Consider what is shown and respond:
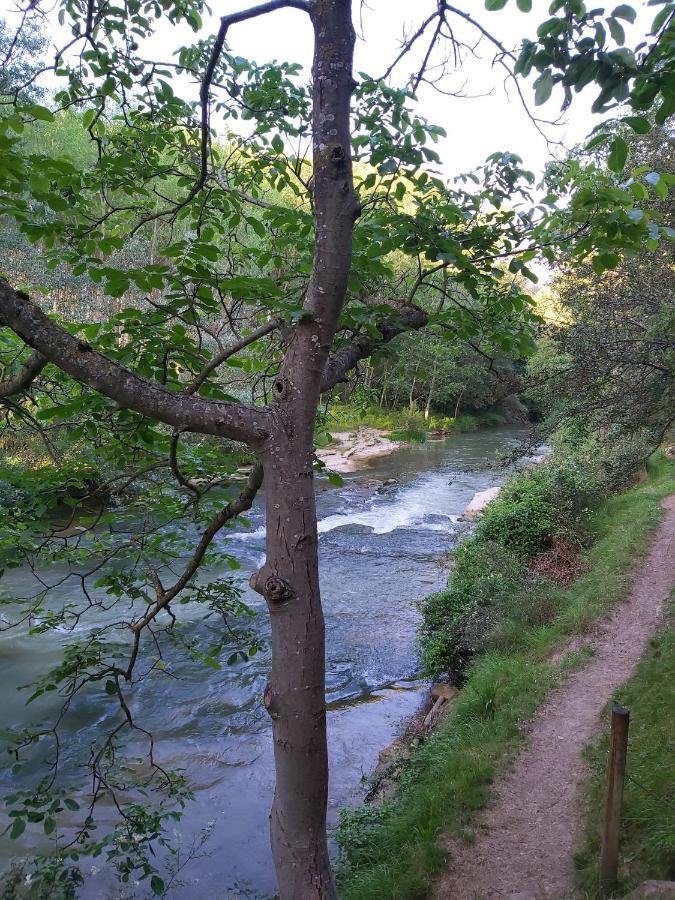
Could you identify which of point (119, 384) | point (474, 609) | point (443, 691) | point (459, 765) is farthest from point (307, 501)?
point (474, 609)

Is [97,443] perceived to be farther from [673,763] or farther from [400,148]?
[673,763]

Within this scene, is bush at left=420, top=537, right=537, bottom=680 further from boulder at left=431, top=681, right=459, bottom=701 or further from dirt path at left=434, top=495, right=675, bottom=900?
dirt path at left=434, top=495, right=675, bottom=900

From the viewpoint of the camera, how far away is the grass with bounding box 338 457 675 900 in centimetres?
468

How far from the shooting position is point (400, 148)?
3.07 meters

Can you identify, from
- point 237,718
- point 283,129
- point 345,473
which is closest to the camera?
point 283,129

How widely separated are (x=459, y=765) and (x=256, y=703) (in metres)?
3.59

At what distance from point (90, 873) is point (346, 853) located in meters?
2.39

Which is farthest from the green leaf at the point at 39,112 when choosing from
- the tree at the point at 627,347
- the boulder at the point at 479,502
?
the boulder at the point at 479,502

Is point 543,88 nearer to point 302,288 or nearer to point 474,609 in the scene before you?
point 302,288

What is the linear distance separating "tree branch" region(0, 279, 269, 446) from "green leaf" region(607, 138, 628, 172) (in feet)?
5.11

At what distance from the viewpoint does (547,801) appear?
498 cm

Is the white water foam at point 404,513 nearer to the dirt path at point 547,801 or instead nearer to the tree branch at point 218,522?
the dirt path at point 547,801

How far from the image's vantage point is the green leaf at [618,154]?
2.15 metres

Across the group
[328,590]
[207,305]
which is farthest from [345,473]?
[207,305]
